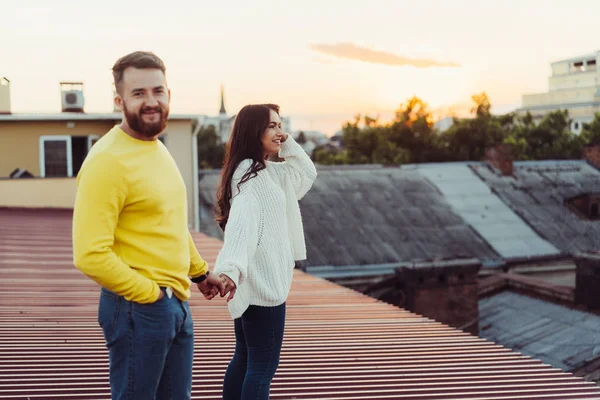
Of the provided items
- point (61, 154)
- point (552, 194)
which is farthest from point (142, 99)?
point (552, 194)

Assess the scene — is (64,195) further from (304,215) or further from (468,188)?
(468,188)

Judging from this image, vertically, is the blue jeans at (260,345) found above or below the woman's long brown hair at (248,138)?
below

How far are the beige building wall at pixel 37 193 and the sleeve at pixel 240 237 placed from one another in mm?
14277

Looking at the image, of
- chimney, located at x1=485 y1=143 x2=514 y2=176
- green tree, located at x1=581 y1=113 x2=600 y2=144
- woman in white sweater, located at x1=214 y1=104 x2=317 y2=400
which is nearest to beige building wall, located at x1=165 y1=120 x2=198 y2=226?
chimney, located at x1=485 y1=143 x2=514 y2=176

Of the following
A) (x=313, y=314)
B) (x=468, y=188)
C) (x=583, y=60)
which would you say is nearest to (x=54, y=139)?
(x=468, y=188)

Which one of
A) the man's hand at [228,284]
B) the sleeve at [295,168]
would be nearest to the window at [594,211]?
the sleeve at [295,168]

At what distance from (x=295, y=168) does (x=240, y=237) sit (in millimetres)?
534

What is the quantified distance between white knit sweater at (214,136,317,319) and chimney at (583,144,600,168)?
23063 mm

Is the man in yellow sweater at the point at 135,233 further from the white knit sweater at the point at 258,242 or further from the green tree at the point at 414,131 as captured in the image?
the green tree at the point at 414,131

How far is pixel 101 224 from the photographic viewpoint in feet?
7.25

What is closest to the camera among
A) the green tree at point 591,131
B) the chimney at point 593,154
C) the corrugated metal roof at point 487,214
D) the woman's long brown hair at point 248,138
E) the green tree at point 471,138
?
the woman's long brown hair at point 248,138

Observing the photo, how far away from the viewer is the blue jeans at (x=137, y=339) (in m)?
2.31

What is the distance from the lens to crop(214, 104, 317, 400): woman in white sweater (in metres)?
2.97

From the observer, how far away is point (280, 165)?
3324 mm
